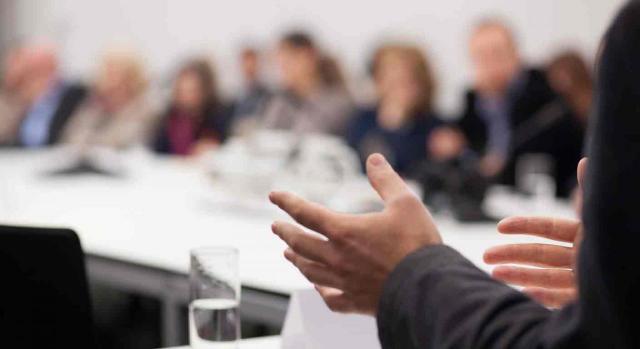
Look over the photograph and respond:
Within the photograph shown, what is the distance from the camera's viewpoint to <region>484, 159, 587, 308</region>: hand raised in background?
1.09 m

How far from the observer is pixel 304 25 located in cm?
749

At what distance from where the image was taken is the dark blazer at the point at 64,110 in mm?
6059

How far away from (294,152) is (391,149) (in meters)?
1.55

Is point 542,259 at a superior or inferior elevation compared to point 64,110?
superior

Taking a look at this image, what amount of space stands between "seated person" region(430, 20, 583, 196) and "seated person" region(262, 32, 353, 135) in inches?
38.3

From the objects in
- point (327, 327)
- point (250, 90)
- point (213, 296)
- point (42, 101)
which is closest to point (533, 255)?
point (327, 327)

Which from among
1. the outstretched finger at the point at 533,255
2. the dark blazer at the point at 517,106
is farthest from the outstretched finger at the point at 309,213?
the dark blazer at the point at 517,106

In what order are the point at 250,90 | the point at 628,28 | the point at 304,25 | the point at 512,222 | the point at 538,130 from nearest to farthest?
the point at 628,28
the point at 512,222
the point at 538,130
the point at 250,90
the point at 304,25

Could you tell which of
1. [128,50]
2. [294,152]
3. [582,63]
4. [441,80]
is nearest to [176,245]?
[294,152]

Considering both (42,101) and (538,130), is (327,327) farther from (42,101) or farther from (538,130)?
(42,101)

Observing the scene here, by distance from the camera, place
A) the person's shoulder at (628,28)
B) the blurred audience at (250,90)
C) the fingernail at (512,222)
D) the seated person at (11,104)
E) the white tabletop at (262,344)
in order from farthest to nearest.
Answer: the blurred audience at (250,90) < the seated person at (11,104) < the white tabletop at (262,344) < the fingernail at (512,222) < the person's shoulder at (628,28)

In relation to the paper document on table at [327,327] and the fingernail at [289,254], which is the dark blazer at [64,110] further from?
the fingernail at [289,254]

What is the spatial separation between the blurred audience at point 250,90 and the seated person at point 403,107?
1794 mm

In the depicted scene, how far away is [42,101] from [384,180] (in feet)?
18.2
